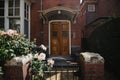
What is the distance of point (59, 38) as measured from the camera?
1656 centimetres

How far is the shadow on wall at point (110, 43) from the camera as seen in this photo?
7.96 meters

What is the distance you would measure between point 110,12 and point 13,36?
15010mm

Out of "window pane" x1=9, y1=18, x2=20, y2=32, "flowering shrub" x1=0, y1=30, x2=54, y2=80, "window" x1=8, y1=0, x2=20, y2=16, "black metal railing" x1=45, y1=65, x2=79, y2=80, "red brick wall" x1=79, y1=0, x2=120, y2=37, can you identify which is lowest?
"black metal railing" x1=45, y1=65, x2=79, y2=80

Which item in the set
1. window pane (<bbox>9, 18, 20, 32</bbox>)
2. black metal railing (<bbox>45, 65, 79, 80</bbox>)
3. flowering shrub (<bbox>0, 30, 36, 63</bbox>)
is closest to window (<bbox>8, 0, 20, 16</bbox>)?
window pane (<bbox>9, 18, 20, 32</bbox>)

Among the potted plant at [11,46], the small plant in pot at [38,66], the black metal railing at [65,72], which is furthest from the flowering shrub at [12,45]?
the black metal railing at [65,72]

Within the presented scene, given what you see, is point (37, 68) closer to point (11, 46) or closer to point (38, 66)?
point (38, 66)

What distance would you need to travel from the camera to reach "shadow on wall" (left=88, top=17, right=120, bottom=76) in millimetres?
7965

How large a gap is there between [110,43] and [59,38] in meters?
8.30

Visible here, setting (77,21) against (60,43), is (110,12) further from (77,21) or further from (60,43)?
(60,43)

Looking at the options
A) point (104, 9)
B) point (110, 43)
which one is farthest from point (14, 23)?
point (104, 9)

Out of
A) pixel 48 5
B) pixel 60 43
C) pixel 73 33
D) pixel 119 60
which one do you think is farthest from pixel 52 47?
pixel 119 60

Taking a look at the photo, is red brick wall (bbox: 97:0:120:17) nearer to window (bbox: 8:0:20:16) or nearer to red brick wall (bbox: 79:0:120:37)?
red brick wall (bbox: 79:0:120:37)

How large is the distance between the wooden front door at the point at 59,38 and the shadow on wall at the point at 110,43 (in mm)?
6952

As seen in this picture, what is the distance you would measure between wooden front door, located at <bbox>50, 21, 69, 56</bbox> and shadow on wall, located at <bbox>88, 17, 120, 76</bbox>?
6.95 m
